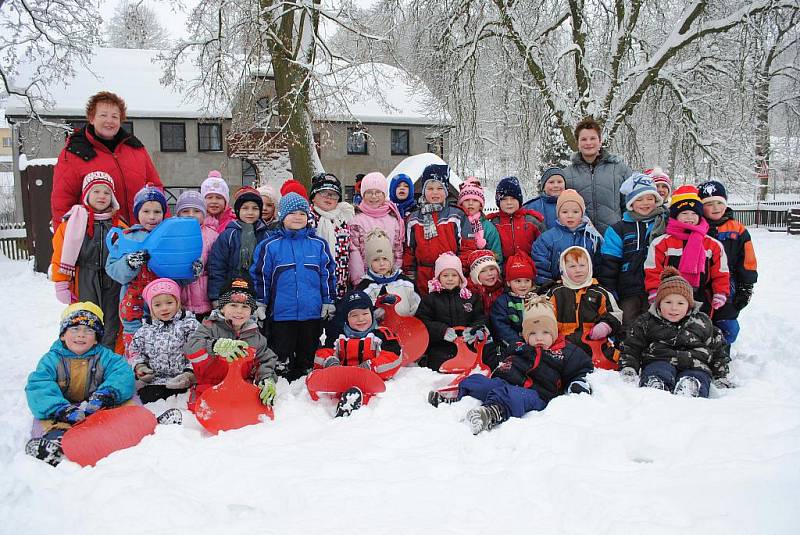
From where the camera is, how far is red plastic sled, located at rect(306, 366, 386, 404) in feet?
13.2

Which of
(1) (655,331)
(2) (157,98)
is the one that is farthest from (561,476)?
(2) (157,98)

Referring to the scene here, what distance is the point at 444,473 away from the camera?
2.83 meters

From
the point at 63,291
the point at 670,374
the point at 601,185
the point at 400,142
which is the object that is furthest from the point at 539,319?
the point at 400,142

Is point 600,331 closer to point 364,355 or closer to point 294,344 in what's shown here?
point 364,355

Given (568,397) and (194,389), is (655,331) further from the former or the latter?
(194,389)

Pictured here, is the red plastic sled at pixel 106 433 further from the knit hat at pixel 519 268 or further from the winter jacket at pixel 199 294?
the knit hat at pixel 519 268

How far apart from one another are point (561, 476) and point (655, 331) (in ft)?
6.54

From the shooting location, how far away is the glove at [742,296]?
15.3 feet

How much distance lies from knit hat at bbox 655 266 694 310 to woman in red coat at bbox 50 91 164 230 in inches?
171

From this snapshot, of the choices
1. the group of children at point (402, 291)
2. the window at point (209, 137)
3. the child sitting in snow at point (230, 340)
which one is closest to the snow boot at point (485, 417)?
the group of children at point (402, 291)

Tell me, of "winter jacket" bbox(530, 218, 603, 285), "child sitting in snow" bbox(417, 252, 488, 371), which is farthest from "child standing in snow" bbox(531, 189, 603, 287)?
"child sitting in snow" bbox(417, 252, 488, 371)

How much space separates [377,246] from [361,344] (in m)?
1.05

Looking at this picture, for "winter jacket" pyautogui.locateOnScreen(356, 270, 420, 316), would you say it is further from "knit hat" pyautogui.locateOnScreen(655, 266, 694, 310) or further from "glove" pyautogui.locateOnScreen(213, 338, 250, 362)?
"knit hat" pyautogui.locateOnScreen(655, 266, 694, 310)

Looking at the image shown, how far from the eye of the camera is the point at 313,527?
2.34 m
